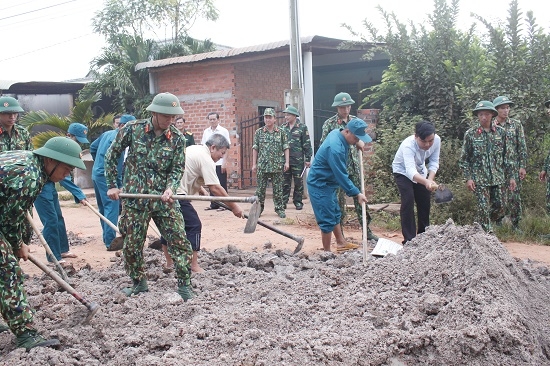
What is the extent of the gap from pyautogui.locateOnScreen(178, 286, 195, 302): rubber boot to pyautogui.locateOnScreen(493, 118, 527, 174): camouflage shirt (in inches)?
181

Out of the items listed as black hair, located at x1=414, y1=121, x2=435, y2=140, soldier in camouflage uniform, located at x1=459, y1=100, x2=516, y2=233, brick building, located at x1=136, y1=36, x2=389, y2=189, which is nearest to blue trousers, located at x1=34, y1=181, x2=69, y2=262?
black hair, located at x1=414, y1=121, x2=435, y2=140

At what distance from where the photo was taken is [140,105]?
15.0 meters

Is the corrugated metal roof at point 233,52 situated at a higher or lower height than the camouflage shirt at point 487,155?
higher

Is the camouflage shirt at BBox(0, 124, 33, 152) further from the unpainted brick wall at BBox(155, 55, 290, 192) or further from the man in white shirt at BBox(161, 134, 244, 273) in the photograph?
the unpainted brick wall at BBox(155, 55, 290, 192)

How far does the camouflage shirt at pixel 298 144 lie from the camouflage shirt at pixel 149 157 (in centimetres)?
521

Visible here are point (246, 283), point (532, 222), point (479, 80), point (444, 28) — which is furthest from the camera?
point (444, 28)

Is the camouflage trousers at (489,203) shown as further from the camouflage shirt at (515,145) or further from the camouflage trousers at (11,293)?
the camouflage trousers at (11,293)

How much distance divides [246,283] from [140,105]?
10.4 metres

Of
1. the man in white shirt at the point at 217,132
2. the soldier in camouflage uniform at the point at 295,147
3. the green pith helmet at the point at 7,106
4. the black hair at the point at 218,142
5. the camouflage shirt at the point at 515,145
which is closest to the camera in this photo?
the black hair at the point at 218,142

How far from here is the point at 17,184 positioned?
360 centimetres

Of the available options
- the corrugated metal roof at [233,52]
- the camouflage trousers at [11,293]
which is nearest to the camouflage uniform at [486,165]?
the corrugated metal roof at [233,52]

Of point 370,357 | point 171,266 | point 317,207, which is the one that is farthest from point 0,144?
point 370,357

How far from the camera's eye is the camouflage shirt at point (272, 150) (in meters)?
9.66

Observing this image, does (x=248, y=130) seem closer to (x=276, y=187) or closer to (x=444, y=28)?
(x=276, y=187)
